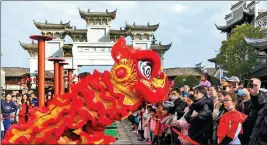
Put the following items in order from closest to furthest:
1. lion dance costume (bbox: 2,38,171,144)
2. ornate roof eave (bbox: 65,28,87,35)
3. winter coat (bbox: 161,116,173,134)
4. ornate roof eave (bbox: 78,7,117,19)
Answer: lion dance costume (bbox: 2,38,171,144), winter coat (bbox: 161,116,173,134), ornate roof eave (bbox: 78,7,117,19), ornate roof eave (bbox: 65,28,87,35)

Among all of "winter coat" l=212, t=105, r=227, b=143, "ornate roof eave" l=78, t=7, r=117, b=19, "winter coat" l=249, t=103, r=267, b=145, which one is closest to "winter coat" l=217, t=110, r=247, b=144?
"winter coat" l=249, t=103, r=267, b=145

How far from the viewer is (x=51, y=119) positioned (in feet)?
11.8

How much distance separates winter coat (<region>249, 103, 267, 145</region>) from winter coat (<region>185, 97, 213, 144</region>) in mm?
871

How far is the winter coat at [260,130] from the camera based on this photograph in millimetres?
4344

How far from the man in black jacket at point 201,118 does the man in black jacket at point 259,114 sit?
75 cm

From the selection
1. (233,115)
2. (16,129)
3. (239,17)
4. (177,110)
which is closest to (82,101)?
(16,129)

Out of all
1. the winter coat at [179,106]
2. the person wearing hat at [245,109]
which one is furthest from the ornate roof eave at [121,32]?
the person wearing hat at [245,109]

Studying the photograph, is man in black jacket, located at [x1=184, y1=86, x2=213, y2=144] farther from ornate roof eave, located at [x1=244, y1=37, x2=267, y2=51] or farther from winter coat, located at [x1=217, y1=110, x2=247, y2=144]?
ornate roof eave, located at [x1=244, y1=37, x2=267, y2=51]

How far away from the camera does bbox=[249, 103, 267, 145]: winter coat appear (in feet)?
14.3

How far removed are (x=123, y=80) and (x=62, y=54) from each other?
3243cm

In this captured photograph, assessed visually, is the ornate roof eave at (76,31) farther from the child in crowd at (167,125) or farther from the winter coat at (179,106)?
the winter coat at (179,106)

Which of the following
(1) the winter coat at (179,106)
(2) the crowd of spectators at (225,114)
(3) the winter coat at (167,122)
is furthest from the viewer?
(3) the winter coat at (167,122)

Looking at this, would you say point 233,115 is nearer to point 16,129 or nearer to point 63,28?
point 16,129

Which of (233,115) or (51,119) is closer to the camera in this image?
(51,119)
